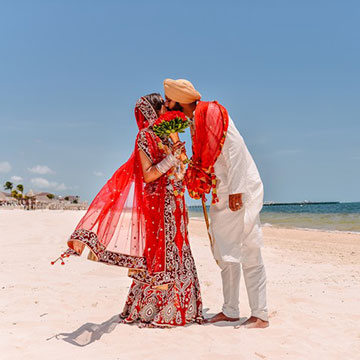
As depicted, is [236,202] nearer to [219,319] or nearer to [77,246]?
[219,319]

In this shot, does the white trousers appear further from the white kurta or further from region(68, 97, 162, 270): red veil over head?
region(68, 97, 162, 270): red veil over head

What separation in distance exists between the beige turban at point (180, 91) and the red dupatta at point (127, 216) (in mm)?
277

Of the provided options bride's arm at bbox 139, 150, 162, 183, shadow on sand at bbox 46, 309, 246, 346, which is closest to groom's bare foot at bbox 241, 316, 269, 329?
shadow on sand at bbox 46, 309, 246, 346

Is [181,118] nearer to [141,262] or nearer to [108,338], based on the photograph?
[141,262]

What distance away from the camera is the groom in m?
3.46

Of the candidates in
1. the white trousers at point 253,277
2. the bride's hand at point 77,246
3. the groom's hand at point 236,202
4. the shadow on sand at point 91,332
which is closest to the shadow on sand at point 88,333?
the shadow on sand at point 91,332

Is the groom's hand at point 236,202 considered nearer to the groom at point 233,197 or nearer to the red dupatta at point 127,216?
the groom at point 233,197

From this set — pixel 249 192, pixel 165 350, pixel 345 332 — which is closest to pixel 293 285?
pixel 345 332

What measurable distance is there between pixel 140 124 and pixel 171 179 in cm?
62

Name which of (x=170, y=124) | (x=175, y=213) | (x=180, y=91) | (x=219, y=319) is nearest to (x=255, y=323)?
(x=219, y=319)

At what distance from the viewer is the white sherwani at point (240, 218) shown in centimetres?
347

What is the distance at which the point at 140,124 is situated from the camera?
149 inches

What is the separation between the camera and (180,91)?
3.52m

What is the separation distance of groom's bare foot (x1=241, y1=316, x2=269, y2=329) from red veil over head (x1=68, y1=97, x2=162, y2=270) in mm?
1054
